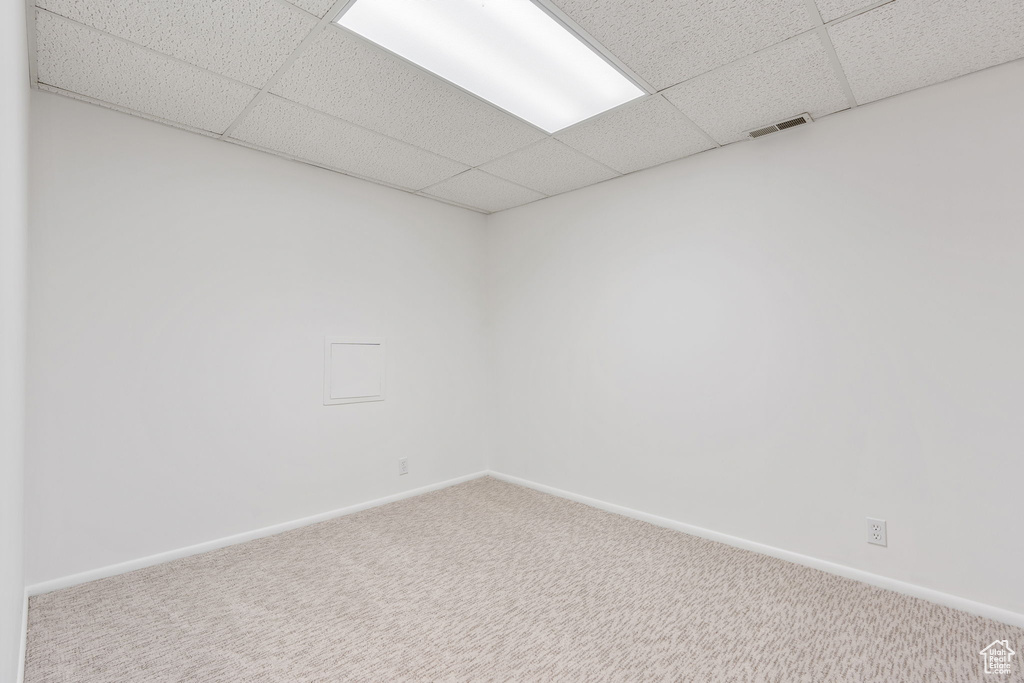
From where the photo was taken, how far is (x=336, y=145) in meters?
2.77

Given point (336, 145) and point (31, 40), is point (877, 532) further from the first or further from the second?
point (31, 40)

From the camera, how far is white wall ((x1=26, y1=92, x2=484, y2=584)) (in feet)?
7.30

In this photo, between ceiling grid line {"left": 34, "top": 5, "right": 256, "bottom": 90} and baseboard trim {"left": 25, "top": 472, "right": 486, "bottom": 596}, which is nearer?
ceiling grid line {"left": 34, "top": 5, "right": 256, "bottom": 90}

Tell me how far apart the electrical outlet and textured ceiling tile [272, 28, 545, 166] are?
263 cm

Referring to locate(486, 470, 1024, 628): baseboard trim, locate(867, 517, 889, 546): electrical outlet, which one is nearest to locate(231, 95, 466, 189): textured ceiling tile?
locate(486, 470, 1024, 628): baseboard trim

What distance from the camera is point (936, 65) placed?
2000 millimetres

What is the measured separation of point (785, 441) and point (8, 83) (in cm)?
316

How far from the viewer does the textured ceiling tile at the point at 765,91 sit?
6.37 ft

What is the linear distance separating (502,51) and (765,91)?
1249mm

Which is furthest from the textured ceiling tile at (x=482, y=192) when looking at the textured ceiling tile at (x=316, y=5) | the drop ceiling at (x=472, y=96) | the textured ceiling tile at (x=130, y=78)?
the textured ceiling tile at (x=316, y=5)

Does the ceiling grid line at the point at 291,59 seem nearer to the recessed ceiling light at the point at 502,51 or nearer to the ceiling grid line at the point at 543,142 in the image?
the recessed ceiling light at the point at 502,51

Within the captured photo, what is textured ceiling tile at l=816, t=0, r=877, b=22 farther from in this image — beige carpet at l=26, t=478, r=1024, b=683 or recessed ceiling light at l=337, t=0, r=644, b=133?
beige carpet at l=26, t=478, r=1024, b=683

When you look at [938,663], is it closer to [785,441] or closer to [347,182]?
[785,441]

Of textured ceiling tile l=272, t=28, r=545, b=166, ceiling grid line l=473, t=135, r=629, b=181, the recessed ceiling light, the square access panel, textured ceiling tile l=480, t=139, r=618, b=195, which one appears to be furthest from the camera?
the square access panel
